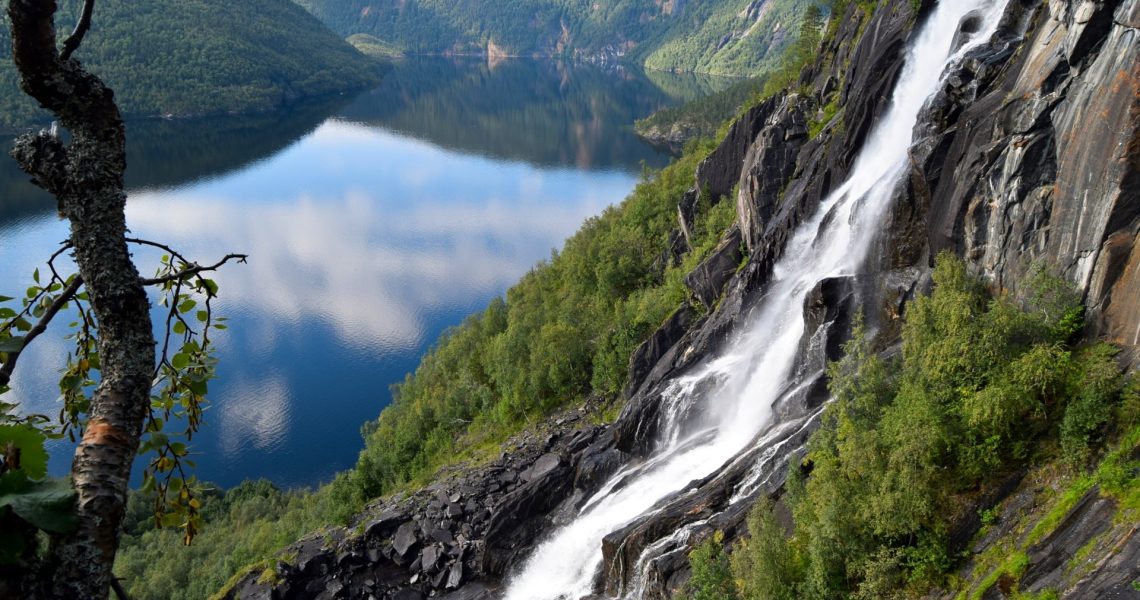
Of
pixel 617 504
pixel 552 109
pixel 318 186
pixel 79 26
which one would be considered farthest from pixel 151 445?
pixel 552 109

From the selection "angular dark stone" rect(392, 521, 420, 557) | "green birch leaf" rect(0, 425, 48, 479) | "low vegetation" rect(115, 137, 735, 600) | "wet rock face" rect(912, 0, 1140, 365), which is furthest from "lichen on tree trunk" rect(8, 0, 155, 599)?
"low vegetation" rect(115, 137, 735, 600)

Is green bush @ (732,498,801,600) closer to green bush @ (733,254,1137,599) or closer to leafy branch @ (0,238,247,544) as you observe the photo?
green bush @ (733,254,1137,599)

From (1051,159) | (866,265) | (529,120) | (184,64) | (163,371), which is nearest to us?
(163,371)

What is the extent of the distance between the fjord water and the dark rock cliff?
17.5 metres

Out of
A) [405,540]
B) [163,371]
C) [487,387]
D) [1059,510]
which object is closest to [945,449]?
[1059,510]

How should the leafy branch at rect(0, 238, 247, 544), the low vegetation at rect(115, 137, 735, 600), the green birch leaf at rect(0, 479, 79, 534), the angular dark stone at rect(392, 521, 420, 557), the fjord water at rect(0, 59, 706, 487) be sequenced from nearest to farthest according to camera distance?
the green birch leaf at rect(0, 479, 79, 534), the leafy branch at rect(0, 238, 247, 544), the angular dark stone at rect(392, 521, 420, 557), the low vegetation at rect(115, 137, 735, 600), the fjord water at rect(0, 59, 706, 487)

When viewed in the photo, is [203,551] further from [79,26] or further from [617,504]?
[79,26]

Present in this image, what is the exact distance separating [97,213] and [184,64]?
179 metres

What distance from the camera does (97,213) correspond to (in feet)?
11.4

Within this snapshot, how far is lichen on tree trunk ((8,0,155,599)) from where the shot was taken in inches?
130

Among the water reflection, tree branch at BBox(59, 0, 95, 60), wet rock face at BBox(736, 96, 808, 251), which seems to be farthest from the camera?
the water reflection

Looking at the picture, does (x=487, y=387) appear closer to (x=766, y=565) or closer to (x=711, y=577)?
(x=711, y=577)

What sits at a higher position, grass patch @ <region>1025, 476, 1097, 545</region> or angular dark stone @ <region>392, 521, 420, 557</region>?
angular dark stone @ <region>392, 521, 420, 557</region>

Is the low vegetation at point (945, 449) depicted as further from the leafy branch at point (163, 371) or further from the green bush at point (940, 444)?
the leafy branch at point (163, 371)
